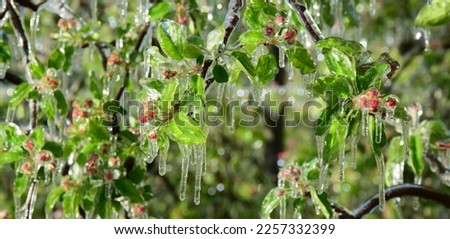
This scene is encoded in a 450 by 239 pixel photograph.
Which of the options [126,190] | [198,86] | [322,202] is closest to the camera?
[198,86]

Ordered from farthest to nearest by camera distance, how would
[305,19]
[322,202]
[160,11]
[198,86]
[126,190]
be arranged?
1. [160,11]
2. [126,190]
3. [322,202]
4. [305,19]
5. [198,86]

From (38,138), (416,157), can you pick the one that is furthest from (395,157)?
(38,138)

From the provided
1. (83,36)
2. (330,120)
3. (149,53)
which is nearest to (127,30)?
(83,36)

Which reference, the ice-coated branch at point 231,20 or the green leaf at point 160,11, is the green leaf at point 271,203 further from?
the green leaf at point 160,11

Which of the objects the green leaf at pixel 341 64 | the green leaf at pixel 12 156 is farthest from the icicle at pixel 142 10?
the green leaf at pixel 341 64

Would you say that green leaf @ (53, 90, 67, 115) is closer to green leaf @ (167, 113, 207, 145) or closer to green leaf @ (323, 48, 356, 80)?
green leaf @ (167, 113, 207, 145)

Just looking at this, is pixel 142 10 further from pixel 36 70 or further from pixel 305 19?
pixel 305 19
